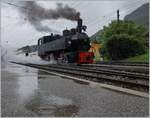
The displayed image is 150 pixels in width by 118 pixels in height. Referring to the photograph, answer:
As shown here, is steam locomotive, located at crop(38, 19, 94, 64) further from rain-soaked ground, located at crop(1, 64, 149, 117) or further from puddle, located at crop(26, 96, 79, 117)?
puddle, located at crop(26, 96, 79, 117)

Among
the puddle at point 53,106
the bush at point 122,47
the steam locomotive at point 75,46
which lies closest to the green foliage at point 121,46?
the bush at point 122,47

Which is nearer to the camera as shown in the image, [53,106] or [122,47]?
[53,106]

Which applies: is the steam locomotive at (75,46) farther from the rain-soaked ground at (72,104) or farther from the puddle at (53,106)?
the puddle at (53,106)

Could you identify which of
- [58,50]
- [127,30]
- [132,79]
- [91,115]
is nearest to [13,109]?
[91,115]

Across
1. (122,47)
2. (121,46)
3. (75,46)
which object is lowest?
(75,46)

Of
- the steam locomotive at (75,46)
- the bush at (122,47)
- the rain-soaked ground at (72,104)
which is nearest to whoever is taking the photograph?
the rain-soaked ground at (72,104)

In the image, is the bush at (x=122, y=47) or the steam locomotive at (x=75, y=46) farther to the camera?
the bush at (x=122, y=47)

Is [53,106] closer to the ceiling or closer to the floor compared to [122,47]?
closer to the floor

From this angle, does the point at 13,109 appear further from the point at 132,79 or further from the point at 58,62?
the point at 58,62

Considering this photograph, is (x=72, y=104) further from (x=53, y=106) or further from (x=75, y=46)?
(x=75, y=46)

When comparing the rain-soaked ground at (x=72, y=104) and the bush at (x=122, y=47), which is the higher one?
the bush at (x=122, y=47)

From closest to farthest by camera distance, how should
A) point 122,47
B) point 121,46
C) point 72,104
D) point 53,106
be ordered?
point 53,106, point 72,104, point 121,46, point 122,47

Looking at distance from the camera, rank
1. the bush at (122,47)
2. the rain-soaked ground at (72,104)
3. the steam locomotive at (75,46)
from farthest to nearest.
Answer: the bush at (122,47), the steam locomotive at (75,46), the rain-soaked ground at (72,104)

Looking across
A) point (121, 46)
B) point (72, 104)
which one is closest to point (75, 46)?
point (121, 46)
